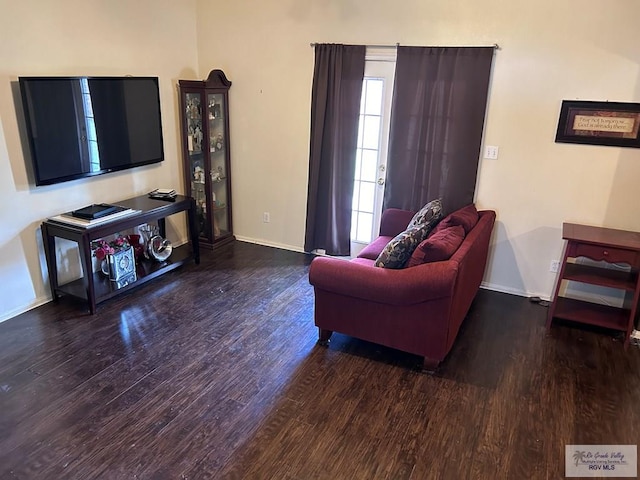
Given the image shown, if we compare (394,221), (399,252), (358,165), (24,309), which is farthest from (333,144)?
(24,309)

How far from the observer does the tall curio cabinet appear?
4.66 metres

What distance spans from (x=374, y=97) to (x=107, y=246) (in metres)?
2.63

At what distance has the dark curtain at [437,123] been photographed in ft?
12.7

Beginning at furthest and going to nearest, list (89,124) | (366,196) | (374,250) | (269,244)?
1. (269,244)
2. (366,196)
3. (374,250)
4. (89,124)

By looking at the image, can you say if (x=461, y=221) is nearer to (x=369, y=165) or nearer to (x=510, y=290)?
(x=510, y=290)

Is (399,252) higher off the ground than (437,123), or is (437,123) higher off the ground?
(437,123)

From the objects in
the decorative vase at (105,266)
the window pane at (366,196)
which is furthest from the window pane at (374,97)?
the decorative vase at (105,266)

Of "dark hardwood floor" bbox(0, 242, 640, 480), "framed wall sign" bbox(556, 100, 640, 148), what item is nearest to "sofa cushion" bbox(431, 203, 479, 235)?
"dark hardwood floor" bbox(0, 242, 640, 480)

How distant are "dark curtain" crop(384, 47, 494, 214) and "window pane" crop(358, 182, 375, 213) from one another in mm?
295

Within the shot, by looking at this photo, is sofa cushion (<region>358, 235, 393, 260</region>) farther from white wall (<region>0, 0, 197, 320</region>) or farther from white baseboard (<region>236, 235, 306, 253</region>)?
white wall (<region>0, 0, 197, 320</region>)

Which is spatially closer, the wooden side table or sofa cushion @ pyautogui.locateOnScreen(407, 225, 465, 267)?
sofa cushion @ pyautogui.locateOnScreen(407, 225, 465, 267)

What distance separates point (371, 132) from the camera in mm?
4402

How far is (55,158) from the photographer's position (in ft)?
11.7

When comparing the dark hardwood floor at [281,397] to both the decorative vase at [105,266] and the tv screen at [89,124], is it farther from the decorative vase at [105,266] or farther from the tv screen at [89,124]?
the tv screen at [89,124]
